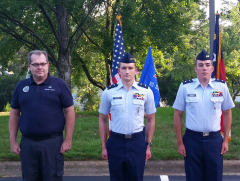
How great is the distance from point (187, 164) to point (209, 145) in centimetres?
37

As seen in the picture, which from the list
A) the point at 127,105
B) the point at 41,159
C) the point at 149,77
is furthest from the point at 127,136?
the point at 149,77

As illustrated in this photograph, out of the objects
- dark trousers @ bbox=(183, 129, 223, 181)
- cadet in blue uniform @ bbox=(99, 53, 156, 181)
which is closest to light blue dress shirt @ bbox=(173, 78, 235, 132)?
dark trousers @ bbox=(183, 129, 223, 181)

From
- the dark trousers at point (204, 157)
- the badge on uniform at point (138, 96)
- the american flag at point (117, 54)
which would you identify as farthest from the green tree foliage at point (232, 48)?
the badge on uniform at point (138, 96)

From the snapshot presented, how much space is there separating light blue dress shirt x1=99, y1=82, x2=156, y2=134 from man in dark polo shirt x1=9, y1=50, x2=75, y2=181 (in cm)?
58

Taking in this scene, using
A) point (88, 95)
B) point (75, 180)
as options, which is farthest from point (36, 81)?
point (88, 95)

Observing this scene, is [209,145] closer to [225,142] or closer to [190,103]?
[225,142]

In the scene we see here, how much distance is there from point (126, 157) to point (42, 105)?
1.18 metres

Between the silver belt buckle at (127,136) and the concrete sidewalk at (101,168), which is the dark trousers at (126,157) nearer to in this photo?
the silver belt buckle at (127,136)

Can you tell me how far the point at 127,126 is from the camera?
15.6 feet

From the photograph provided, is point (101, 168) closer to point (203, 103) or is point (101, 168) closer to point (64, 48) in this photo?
point (203, 103)

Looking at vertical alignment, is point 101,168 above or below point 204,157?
below

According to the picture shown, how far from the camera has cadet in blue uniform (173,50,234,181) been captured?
4762 millimetres

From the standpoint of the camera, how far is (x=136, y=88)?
4875 mm

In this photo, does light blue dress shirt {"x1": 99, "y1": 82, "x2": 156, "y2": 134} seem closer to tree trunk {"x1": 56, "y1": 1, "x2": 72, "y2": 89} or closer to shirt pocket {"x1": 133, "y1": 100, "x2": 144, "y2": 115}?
shirt pocket {"x1": 133, "y1": 100, "x2": 144, "y2": 115}
